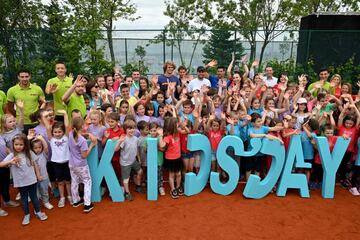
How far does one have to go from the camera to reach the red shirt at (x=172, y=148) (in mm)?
5227

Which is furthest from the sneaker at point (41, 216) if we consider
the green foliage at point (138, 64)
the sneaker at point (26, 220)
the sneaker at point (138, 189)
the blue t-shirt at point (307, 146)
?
the green foliage at point (138, 64)

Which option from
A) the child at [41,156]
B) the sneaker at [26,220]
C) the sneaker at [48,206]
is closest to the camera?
the sneaker at [26,220]

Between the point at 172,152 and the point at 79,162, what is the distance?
1.53 metres

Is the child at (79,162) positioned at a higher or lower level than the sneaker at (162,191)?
higher

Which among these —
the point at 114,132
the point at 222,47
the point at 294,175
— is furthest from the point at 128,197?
the point at 222,47

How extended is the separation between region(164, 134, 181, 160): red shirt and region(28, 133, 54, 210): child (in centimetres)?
194

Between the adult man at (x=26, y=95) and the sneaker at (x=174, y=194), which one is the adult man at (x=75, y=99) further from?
the sneaker at (x=174, y=194)

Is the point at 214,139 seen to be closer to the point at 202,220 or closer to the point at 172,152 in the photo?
the point at 172,152

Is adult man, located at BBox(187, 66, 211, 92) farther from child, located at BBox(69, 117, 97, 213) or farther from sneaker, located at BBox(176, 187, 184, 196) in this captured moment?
child, located at BBox(69, 117, 97, 213)

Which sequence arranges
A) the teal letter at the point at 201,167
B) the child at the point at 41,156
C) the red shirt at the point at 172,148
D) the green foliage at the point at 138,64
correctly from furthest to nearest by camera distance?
the green foliage at the point at 138,64 < the red shirt at the point at 172,148 < the teal letter at the point at 201,167 < the child at the point at 41,156

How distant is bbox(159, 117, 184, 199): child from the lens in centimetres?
517

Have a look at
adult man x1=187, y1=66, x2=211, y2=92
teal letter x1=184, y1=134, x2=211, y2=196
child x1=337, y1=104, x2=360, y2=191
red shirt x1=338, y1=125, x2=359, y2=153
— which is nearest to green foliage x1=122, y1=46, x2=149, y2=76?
adult man x1=187, y1=66, x2=211, y2=92

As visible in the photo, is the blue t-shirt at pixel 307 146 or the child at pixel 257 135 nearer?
the child at pixel 257 135

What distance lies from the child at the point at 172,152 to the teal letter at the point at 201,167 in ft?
0.75
